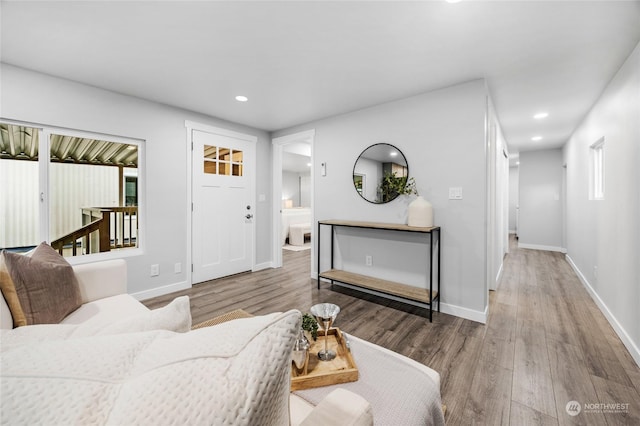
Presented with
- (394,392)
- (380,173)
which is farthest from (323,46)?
(394,392)

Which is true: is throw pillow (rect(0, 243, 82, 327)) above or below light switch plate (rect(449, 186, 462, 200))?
below

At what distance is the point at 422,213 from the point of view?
9.22 feet

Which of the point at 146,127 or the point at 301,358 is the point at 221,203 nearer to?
the point at 146,127

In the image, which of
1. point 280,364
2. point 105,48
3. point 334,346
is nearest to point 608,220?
point 334,346

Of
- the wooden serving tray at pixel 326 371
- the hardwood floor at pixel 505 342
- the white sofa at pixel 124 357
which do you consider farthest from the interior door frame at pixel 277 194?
the white sofa at pixel 124 357

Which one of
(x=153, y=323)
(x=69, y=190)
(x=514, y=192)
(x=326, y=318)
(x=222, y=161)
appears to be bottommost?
(x=326, y=318)

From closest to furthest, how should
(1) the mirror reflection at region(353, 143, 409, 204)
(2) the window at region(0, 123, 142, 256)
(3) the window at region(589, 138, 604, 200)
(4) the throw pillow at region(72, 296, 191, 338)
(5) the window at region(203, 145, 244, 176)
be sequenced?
(4) the throw pillow at region(72, 296, 191, 338) → (2) the window at region(0, 123, 142, 256) → (1) the mirror reflection at region(353, 143, 409, 204) → (3) the window at region(589, 138, 604, 200) → (5) the window at region(203, 145, 244, 176)

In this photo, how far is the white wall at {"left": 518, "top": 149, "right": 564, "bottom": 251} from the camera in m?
6.15

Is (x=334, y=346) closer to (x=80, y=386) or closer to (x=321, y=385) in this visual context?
(x=321, y=385)

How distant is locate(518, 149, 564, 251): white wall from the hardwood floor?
9.10 ft

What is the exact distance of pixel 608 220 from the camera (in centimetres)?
267

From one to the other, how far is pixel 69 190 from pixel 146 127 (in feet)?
3.35

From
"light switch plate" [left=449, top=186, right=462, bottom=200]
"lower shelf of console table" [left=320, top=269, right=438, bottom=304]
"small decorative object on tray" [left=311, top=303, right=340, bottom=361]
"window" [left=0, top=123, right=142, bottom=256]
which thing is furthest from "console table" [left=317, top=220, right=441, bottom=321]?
"window" [left=0, top=123, right=142, bottom=256]

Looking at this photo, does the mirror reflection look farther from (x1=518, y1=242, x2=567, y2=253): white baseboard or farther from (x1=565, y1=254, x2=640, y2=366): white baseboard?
(x1=518, y1=242, x2=567, y2=253): white baseboard
